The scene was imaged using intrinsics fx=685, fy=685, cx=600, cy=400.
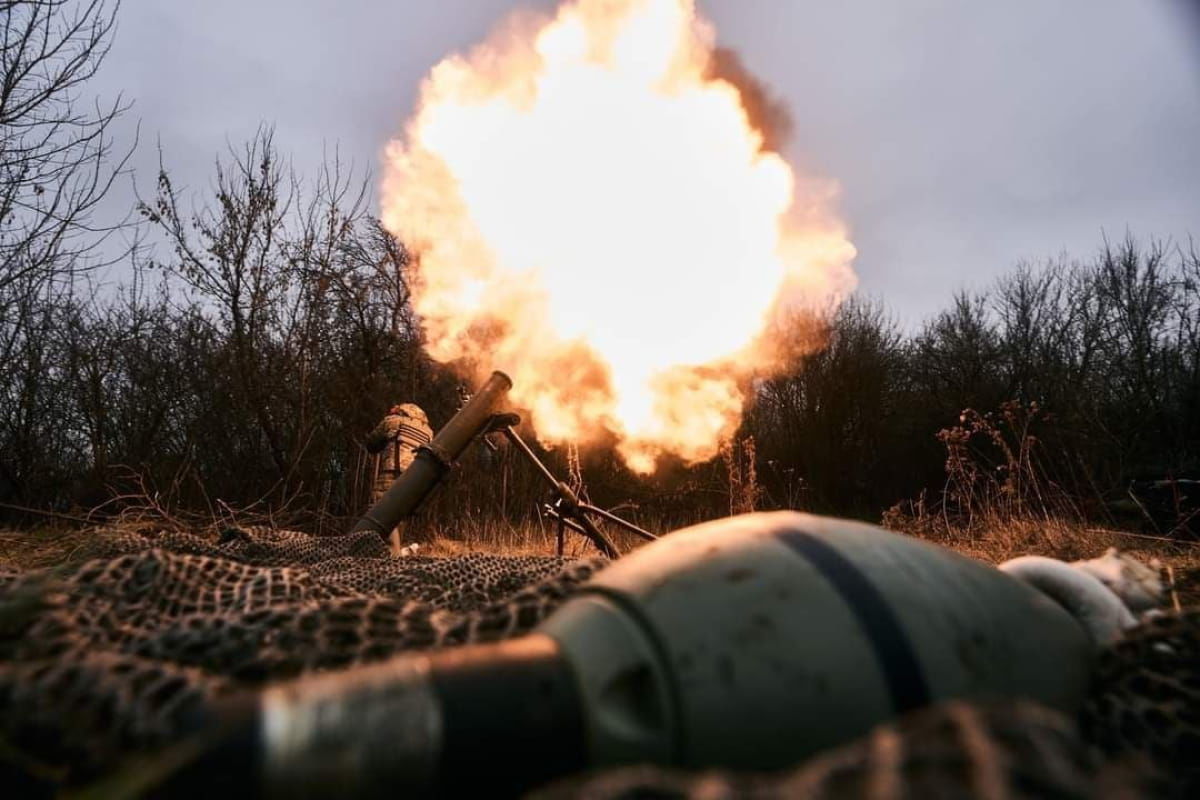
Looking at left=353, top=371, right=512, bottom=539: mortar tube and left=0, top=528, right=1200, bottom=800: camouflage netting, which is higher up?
left=353, top=371, right=512, bottom=539: mortar tube

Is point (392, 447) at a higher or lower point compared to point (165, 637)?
higher

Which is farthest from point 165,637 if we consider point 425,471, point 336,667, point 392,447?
point 392,447

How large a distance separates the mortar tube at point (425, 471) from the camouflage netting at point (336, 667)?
292 centimetres

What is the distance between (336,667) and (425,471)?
4.25 metres

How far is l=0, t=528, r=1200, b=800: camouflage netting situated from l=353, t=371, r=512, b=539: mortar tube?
2.92 meters

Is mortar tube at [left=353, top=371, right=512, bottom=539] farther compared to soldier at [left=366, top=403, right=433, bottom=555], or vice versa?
soldier at [left=366, top=403, right=433, bottom=555]

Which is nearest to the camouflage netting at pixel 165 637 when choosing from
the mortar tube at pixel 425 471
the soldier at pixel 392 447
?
the mortar tube at pixel 425 471

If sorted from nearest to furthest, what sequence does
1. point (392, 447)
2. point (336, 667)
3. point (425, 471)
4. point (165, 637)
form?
point (336, 667), point (165, 637), point (425, 471), point (392, 447)

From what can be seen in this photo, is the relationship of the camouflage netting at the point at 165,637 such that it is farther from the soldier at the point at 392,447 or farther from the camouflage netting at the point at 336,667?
the soldier at the point at 392,447

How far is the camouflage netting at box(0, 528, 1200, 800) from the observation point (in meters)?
0.77

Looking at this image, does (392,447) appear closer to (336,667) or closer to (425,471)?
(425,471)

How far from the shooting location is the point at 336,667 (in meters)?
1.61

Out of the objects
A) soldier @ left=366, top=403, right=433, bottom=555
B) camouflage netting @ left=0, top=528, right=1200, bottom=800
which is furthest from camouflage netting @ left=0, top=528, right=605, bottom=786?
soldier @ left=366, top=403, right=433, bottom=555

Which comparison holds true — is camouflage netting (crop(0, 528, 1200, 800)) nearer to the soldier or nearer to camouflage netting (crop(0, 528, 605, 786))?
camouflage netting (crop(0, 528, 605, 786))
